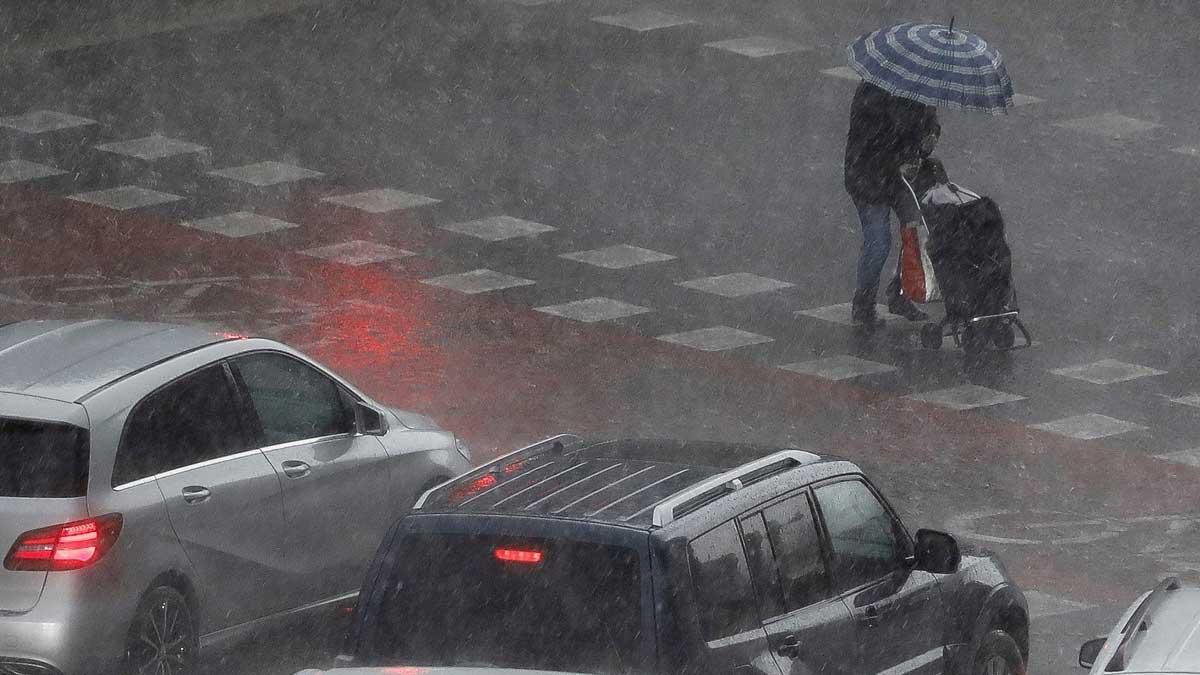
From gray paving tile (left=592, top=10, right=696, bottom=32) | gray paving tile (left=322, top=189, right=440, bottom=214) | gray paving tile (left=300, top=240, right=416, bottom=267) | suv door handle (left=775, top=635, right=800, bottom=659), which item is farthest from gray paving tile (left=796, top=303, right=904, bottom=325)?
suv door handle (left=775, top=635, right=800, bottom=659)

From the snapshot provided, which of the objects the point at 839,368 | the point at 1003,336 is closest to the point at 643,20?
the point at 1003,336

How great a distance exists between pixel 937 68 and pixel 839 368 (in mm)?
2285

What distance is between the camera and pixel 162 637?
9859 mm

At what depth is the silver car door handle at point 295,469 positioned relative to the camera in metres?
10.6

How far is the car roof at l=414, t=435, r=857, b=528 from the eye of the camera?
769 centimetres

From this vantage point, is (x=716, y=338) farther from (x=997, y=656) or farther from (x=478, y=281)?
(x=997, y=656)

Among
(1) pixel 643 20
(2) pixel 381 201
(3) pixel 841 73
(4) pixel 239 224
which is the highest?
(1) pixel 643 20

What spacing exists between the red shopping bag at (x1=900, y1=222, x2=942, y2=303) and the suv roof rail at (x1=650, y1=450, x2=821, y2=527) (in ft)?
26.7

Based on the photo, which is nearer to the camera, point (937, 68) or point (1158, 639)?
point (1158, 639)

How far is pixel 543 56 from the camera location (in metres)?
23.8

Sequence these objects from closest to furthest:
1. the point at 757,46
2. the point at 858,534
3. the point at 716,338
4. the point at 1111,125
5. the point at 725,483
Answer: the point at 725,483 → the point at 858,534 → the point at 716,338 → the point at 1111,125 → the point at 757,46

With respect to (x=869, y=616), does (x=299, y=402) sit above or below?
below

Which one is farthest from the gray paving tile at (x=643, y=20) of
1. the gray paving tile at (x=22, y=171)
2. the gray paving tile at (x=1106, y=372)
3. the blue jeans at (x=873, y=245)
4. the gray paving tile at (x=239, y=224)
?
the gray paving tile at (x=1106, y=372)

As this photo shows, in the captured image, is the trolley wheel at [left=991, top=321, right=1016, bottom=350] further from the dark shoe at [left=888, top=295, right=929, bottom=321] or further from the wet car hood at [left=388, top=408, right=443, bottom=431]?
the wet car hood at [left=388, top=408, right=443, bottom=431]
